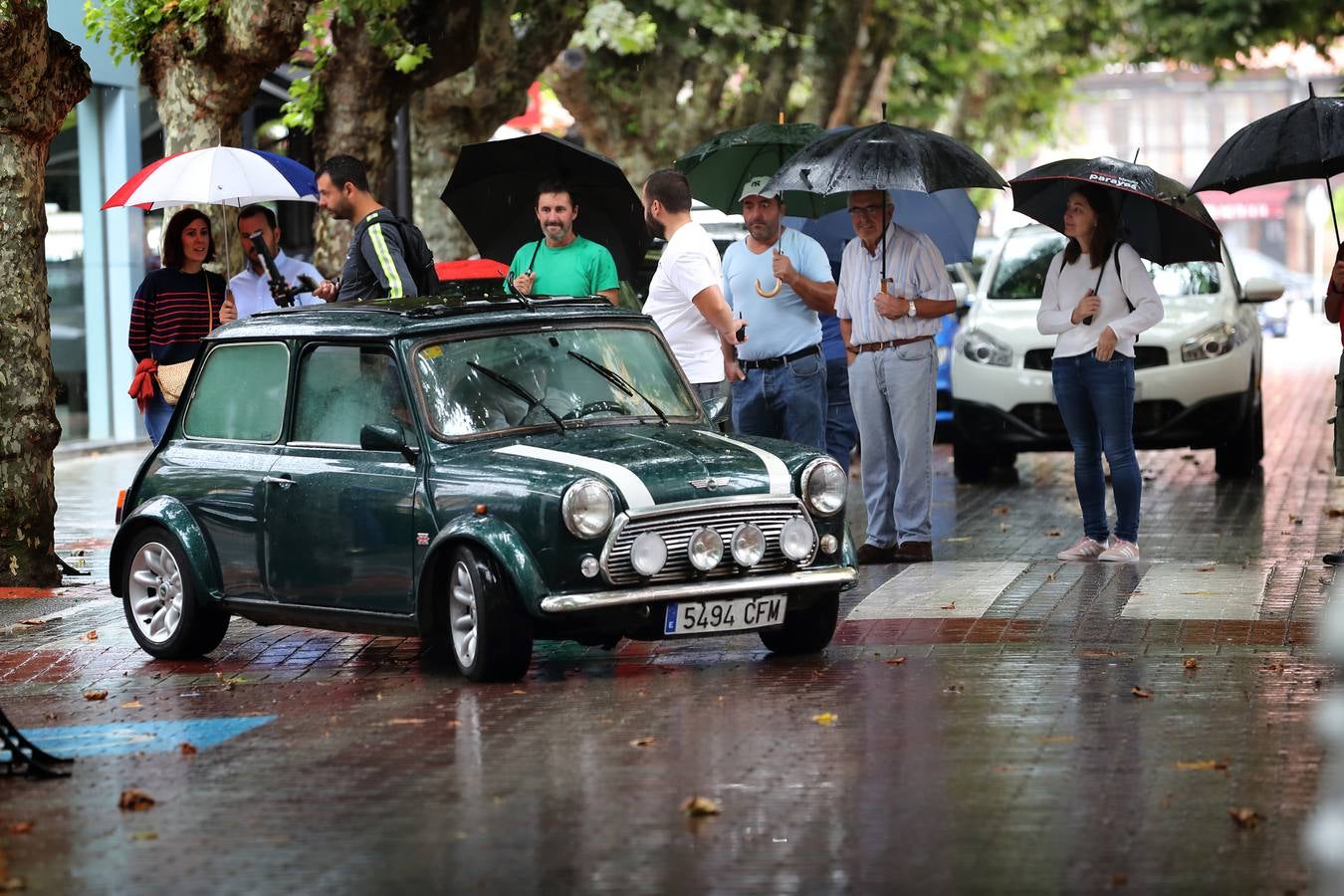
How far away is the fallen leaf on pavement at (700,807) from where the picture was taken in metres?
6.60

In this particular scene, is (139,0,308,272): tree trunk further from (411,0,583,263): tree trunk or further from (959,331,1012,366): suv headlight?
(411,0,583,263): tree trunk

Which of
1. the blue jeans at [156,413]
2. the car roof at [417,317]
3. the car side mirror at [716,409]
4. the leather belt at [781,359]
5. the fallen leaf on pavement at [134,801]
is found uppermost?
the car roof at [417,317]

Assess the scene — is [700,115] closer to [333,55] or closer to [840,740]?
[333,55]

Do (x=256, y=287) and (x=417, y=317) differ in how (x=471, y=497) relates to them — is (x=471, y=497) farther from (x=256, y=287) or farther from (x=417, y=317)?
(x=256, y=287)

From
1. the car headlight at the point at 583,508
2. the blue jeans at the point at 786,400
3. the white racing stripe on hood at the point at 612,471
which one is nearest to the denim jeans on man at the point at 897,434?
the blue jeans at the point at 786,400

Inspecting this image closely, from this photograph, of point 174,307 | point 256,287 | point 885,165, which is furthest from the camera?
point 256,287

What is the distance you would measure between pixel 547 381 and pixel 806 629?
1422 millimetres

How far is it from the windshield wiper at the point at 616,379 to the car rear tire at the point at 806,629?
3.11ft

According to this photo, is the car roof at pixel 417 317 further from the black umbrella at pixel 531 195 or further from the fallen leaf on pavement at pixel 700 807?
the fallen leaf on pavement at pixel 700 807

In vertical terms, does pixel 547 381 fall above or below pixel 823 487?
above

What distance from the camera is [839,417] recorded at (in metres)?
14.4

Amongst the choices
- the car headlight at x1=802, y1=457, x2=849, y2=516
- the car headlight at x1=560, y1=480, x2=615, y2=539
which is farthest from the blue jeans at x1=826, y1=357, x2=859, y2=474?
the car headlight at x1=560, y1=480, x2=615, y2=539

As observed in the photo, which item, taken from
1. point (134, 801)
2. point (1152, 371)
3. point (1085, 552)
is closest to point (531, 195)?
point (1085, 552)

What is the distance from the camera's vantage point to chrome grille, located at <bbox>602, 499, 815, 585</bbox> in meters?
8.66
